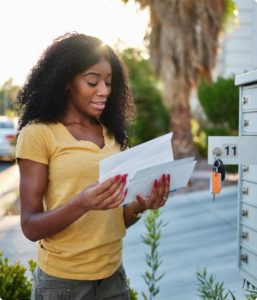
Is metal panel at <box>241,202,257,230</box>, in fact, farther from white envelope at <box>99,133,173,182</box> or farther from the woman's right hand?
the woman's right hand

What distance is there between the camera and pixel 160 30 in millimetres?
11320

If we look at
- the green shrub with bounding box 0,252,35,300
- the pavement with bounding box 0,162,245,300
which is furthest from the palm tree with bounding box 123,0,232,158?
the green shrub with bounding box 0,252,35,300

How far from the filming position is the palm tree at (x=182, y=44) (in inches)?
419

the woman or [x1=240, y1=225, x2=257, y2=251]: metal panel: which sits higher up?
the woman

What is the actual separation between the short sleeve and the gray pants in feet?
1.19

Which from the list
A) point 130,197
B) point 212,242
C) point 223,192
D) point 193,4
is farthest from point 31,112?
point 193,4

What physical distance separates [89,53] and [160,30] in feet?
31.9

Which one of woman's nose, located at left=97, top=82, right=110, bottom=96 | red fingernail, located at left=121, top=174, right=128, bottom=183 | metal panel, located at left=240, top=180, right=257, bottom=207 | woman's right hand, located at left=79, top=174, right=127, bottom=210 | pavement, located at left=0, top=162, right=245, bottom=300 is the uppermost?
woman's nose, located at left=97, top=82, right=110, bottom=96

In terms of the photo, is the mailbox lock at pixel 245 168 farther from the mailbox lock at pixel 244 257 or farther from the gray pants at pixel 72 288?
the gray pants at pixel 72 288

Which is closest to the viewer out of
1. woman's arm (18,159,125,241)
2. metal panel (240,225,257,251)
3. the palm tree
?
woman's arm (18,159,125,241)

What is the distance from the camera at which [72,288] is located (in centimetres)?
178

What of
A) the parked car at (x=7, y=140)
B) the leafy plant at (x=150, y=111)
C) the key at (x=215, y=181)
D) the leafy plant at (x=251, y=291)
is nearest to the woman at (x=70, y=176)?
the key at (x=215, y=181)

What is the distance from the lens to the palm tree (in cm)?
1065

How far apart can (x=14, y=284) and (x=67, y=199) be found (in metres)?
1.51
